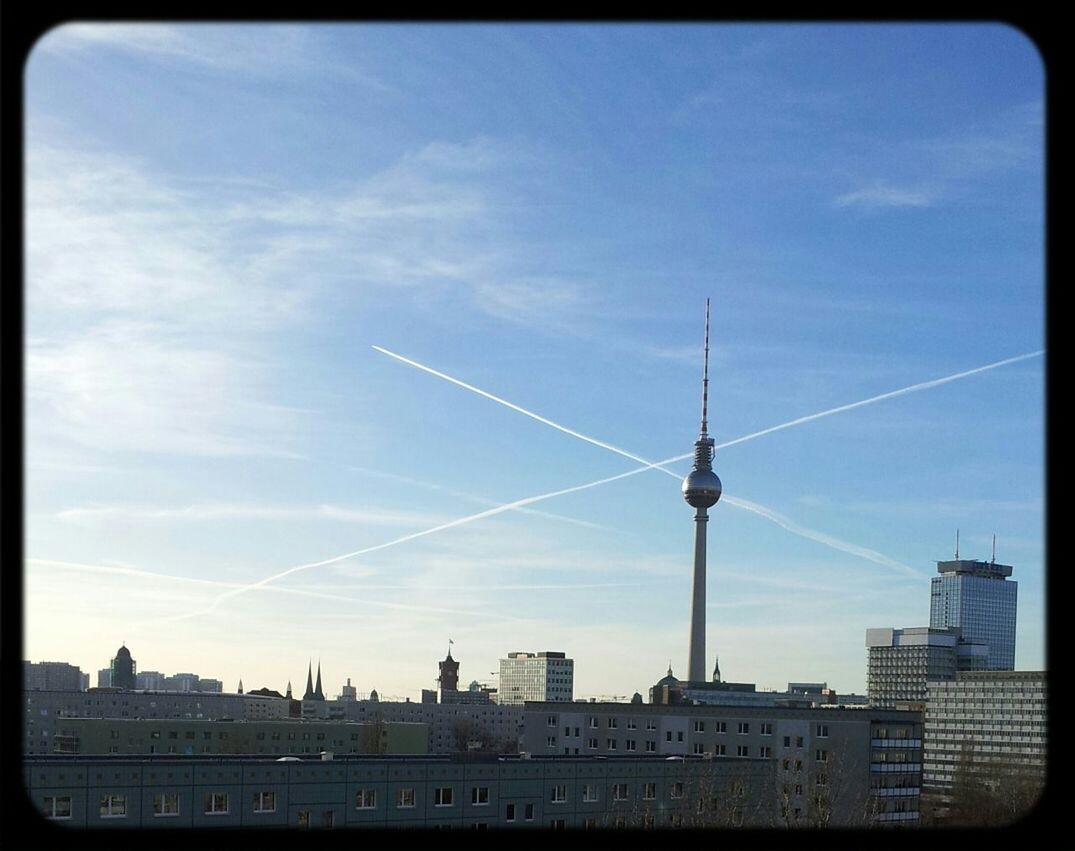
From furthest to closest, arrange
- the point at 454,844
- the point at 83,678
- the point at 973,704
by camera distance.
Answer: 1. the point at 83,678
2. the point at 973,704
3. the point at 454,844

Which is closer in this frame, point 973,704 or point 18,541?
point 18,541

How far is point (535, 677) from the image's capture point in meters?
140

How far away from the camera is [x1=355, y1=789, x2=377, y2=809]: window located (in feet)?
83.2

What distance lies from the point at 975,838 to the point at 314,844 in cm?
132

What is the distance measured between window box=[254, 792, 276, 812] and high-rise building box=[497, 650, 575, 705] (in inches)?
4303

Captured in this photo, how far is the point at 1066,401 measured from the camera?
2586 millimetres

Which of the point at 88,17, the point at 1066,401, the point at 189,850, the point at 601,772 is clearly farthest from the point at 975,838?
the point at 601,772

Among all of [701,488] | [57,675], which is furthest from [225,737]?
[57,675]

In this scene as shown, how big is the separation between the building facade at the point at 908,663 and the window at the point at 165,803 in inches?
4063

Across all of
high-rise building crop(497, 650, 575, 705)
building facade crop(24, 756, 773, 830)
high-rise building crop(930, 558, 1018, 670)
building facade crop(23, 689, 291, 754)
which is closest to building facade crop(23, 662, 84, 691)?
building facade crop(23, 689, 291, 754)

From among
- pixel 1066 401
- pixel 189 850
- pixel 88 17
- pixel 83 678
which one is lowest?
pixel 83 678

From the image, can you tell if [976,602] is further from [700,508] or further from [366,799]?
[366,799]

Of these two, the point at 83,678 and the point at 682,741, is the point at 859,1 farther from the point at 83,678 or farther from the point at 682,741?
the point at 83,678

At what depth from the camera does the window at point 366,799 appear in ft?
83.2
